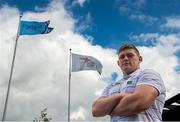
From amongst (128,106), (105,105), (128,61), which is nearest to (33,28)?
(128,61)

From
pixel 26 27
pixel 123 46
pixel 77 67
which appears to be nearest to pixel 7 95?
pixel 26 27

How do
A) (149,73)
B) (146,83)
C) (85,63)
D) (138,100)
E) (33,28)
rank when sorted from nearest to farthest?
(138,100)
(146,83)
(149,73)
(33,28)
(85,63)

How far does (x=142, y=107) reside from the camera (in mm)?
2965

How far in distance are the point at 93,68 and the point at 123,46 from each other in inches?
765

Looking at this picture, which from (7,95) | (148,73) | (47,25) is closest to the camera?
(148,73)

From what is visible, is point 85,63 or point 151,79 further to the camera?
point 85,63

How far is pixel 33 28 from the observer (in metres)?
20.4

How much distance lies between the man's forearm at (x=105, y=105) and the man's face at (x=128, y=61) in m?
0.39

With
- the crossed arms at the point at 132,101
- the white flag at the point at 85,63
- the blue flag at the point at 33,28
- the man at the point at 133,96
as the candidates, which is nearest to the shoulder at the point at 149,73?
the man at the point at 133,96

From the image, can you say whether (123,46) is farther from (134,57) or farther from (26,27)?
(26,27)

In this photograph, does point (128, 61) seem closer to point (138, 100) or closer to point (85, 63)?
point (138, 100)

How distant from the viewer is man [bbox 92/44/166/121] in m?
3.00

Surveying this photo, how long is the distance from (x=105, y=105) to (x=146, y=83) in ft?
1.43

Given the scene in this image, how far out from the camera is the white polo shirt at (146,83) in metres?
3.02
